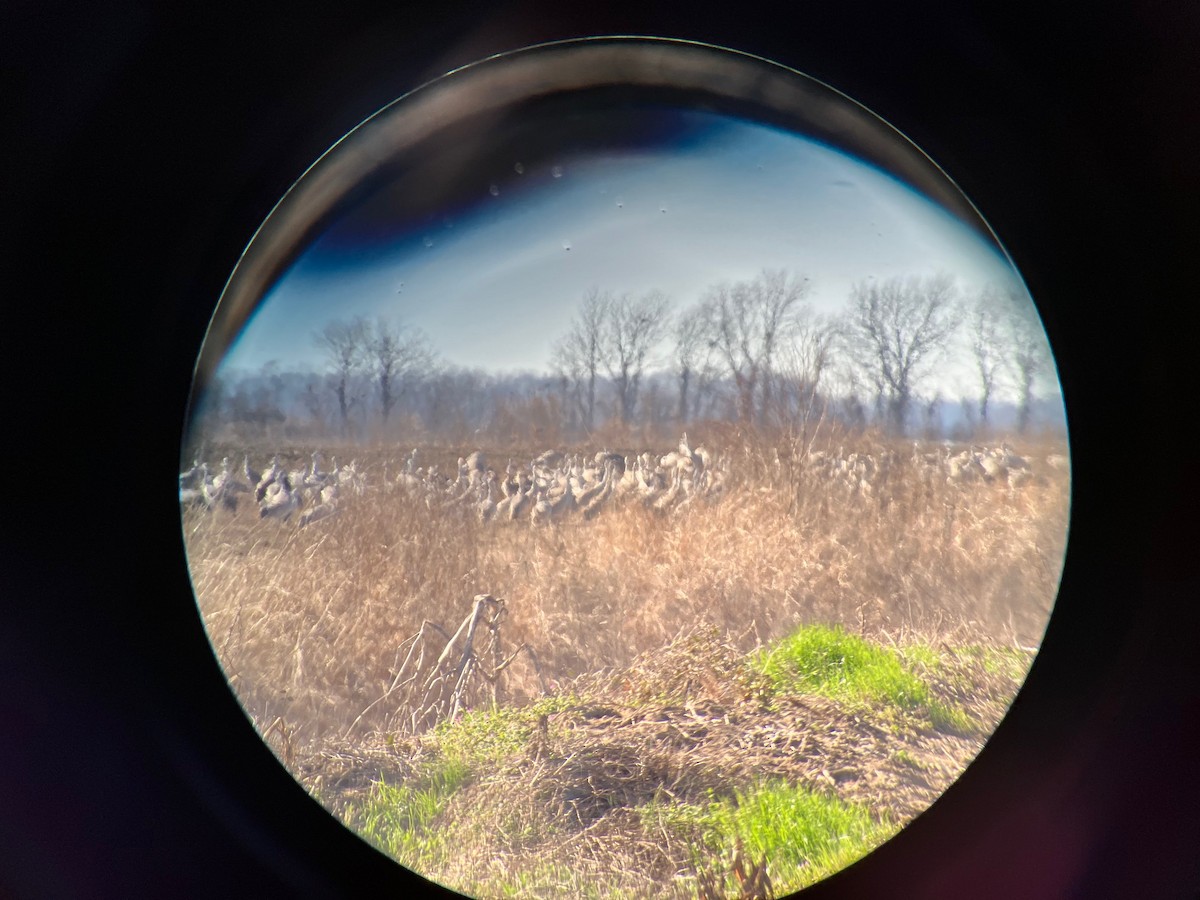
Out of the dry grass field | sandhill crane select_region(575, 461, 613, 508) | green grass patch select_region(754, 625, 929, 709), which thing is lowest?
green grass patch select_region(754, 625, 929, 709)

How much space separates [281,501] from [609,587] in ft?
3.09

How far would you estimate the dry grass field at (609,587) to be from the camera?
1.78 m

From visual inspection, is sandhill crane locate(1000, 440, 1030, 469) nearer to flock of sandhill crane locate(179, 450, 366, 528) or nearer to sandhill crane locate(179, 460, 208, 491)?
flock of sandhill crane locate(179, 450, 366, 528)

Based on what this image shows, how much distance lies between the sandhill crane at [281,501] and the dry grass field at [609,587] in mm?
29

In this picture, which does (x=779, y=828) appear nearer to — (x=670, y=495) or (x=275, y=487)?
(x=670, y=495)

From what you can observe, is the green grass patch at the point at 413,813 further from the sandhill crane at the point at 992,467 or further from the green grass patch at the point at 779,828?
the sandhill crane at the point at 992,467

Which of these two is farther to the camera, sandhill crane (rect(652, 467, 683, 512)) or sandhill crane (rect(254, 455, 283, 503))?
sandhill crane (rect(652, 467, 683, 512))

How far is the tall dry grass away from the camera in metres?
1.87

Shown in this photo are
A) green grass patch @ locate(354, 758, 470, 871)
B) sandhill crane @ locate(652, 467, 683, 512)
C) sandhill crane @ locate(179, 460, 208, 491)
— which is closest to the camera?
sandhill crane @ locate(179, 460, 208, 491)

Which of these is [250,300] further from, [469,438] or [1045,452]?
[1045,452]

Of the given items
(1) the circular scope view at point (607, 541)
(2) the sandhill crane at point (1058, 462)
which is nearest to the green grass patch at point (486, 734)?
(1) the circular scope view at point (607, 541)

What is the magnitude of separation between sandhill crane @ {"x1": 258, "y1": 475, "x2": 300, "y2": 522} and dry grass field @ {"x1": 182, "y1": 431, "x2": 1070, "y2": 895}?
0.10 ft

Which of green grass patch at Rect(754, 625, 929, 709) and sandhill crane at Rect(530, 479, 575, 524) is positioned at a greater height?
sandhill crane at Rect(530, 479, 575, 524)

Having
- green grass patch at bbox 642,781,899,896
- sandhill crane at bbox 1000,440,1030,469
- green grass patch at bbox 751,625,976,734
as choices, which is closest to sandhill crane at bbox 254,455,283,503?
green grass patch at bbox 642,781,899,896
